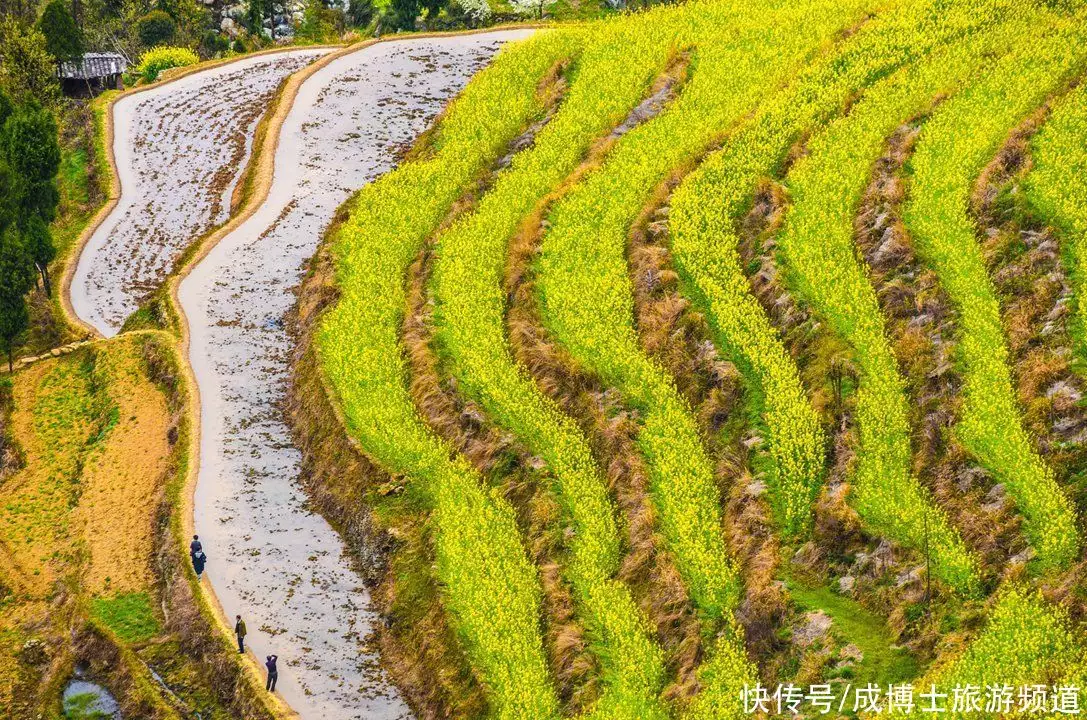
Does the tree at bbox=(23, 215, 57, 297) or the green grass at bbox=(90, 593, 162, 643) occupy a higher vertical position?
the tree at bbox=(23, 215, 57, 297)

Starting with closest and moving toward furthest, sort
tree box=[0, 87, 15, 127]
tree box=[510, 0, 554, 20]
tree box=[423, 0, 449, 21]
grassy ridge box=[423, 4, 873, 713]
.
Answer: grassy ridge box=[423, 4, 873, 713]
tree box=[0, 87, 15, 127]
tree box=[423, 0, 449, 21]
tree box=[510, 0, 554, 20]

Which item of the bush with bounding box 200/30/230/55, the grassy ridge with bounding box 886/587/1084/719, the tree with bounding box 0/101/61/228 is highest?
the bush with bounding box 200/30/230/55

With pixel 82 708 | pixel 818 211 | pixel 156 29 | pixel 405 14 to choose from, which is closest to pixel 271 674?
pixel 82 708

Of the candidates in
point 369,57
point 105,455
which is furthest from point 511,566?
point 369,57

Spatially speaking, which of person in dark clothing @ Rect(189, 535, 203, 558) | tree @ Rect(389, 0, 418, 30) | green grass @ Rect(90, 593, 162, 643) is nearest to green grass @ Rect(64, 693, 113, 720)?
green grass @ Rect(90, 593, 162, 643)

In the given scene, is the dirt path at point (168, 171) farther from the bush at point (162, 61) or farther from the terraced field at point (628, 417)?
the bush at point (162, 61)

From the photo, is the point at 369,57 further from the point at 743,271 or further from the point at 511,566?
the point at 511,566

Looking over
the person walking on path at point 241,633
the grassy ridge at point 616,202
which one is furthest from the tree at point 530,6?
the person walking on path at point 241,633

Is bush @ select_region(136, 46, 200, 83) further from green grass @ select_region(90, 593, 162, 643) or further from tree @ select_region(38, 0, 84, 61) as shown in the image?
green grass @ select_region(90, 593, 162, 643)
